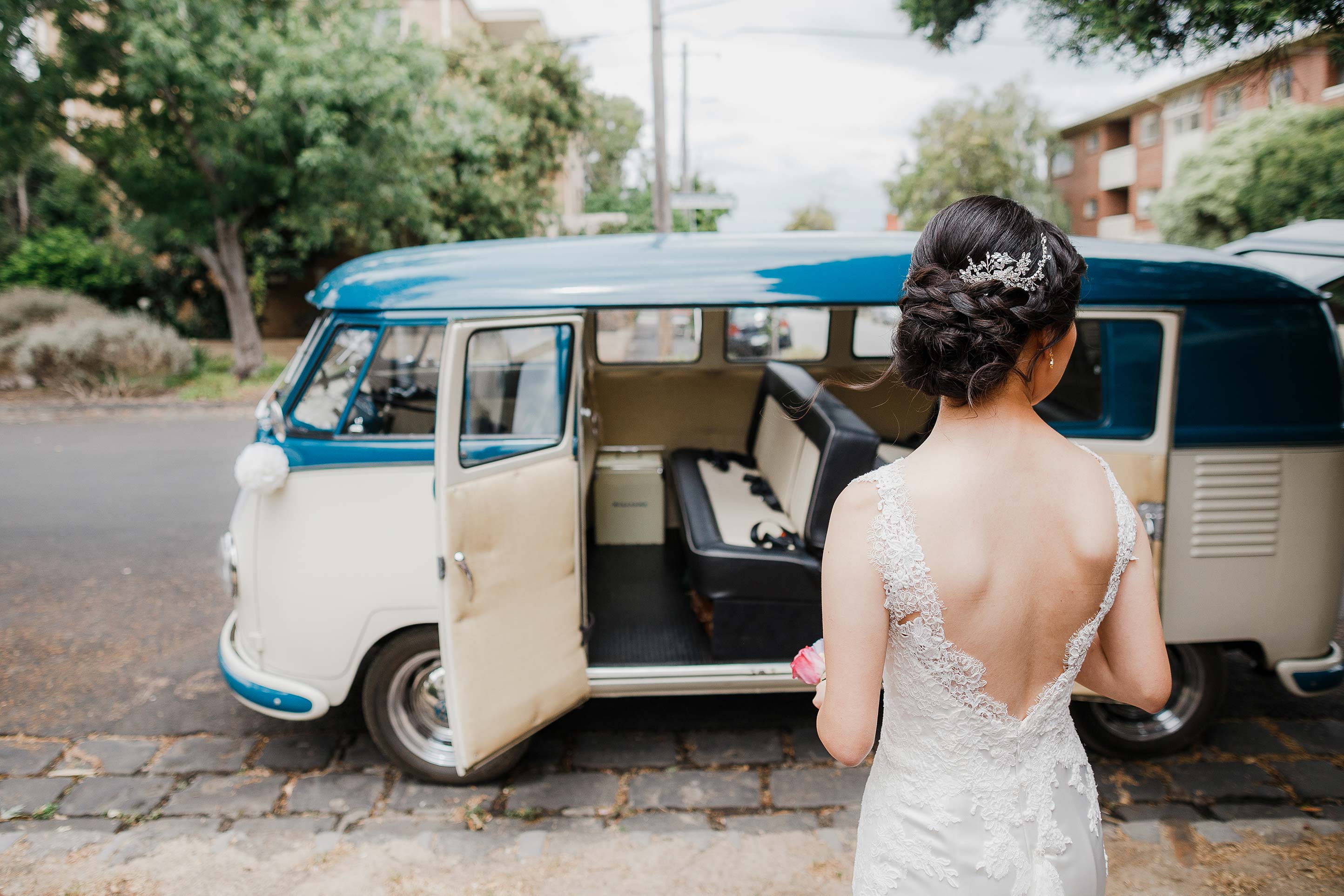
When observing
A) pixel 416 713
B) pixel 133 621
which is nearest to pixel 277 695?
pixel 416 713

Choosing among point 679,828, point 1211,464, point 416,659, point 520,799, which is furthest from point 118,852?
point 1211,464

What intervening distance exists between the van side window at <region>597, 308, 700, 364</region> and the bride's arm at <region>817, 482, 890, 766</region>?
13.3 ft

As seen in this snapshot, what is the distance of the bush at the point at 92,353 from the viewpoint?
14.7 m

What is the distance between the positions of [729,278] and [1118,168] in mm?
41698

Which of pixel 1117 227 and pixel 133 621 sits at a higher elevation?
pixel 1117 227

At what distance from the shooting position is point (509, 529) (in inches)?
132

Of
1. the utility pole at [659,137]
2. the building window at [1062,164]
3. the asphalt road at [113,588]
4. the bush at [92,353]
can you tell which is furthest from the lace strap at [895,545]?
the building window at [1062,164]

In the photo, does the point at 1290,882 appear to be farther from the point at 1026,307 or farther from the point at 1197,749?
the point at 1026,307

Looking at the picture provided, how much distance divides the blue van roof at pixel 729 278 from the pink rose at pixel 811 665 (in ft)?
6.75

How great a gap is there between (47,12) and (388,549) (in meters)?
14.4

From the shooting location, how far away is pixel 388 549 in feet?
11.9

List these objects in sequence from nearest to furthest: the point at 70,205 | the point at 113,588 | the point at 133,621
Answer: the point at 133,621 < the point at 113,588 < the point at 70,205

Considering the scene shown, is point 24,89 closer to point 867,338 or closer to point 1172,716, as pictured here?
point 867,338

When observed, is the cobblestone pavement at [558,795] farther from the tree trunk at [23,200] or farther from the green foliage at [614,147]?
the green foliage at [614,147]
